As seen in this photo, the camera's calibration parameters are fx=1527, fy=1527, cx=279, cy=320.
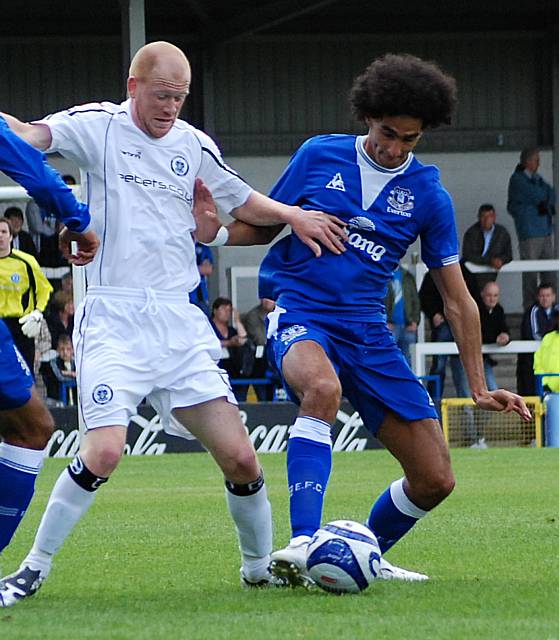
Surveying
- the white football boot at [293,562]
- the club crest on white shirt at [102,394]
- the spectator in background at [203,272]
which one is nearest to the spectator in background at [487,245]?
the spectator in background at [203,272]

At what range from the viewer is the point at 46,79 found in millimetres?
25688

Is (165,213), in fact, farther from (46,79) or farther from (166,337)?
(46,79)

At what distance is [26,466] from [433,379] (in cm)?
1363

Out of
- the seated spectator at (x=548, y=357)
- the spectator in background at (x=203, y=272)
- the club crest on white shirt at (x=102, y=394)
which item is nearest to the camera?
the club crest on white shirt at (x=102, y=394)

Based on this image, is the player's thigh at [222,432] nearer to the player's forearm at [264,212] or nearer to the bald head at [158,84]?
the player's forearm at [264,212]

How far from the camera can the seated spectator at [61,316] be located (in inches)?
664

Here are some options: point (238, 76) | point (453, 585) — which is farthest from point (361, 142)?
point (238, 76)

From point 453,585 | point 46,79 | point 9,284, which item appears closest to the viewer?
point 453,585

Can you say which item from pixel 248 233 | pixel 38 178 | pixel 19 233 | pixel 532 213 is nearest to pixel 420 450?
pixel 248 233

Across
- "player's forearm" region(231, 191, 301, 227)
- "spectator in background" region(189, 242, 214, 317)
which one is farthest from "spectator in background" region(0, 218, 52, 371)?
"player's forearm" region(231, 191, 301, 227)

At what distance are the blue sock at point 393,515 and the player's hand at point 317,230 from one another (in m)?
1.12

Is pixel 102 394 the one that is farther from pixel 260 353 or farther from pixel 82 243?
pixel 260 353

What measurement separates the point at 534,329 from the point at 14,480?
14779 millimetres

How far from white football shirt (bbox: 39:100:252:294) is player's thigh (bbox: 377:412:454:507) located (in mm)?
1063
